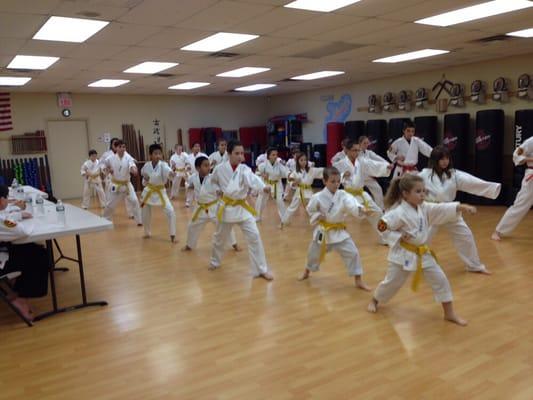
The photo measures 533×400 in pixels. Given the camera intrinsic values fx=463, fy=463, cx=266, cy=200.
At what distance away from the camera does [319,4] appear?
4.16 m

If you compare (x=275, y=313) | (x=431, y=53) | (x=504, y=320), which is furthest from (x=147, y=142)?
(x=504, y=320)

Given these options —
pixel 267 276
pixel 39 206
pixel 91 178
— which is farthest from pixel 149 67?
pixel 267 276

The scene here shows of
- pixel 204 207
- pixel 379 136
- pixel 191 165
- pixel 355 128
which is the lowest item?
pixel 204 207

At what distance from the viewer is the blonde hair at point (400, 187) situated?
282cm

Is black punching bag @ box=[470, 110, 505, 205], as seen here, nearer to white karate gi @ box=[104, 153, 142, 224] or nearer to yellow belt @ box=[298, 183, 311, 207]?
yellow belt @ box=[298, 183, 311, 207]

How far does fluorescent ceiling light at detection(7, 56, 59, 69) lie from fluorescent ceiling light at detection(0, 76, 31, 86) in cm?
113

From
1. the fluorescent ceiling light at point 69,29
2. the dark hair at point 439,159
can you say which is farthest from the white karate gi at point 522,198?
the fluorescent ceiling light at point 69,29

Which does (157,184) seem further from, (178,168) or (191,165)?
(178,168)

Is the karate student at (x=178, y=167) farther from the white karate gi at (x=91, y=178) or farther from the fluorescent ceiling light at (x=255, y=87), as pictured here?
the fluorescent ceiling light at (x=255, y=87)

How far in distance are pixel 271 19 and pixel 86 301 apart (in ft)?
10.1

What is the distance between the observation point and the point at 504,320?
2908 millimetres

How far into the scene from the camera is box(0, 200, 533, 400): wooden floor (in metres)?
2.24

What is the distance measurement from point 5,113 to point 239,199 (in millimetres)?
7809

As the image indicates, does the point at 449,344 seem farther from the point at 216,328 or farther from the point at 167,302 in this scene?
the point at 167,302
